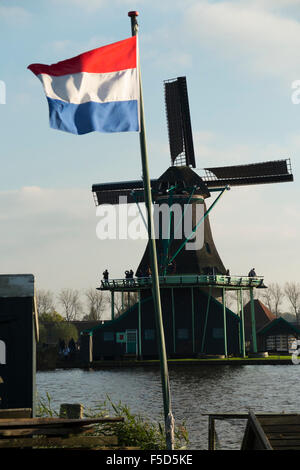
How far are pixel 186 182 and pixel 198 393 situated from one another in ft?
83.8

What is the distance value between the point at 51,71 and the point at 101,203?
49145mm

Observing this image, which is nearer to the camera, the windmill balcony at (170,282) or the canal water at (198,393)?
the canal water at (198,393)

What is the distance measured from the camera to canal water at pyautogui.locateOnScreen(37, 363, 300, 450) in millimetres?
19891

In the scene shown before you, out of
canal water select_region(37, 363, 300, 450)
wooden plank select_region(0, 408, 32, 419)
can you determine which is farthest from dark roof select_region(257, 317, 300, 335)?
wooden plank select_region(0, 408, 32, 419)

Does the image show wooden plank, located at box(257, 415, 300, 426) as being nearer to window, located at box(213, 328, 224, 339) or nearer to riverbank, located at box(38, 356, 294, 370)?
riverbank, located at box(38, 356, 294, 370)

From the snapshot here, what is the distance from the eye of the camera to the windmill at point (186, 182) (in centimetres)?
5297

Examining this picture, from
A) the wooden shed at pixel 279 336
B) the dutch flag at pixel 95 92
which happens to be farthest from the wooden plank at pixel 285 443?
the wooden shed at pixel 279 336

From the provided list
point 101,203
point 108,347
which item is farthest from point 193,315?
point 101,203

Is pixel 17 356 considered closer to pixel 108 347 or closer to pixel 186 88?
pixel 108 347

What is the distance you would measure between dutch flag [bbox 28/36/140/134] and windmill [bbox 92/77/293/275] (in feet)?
134

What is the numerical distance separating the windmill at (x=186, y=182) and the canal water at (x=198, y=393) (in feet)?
33.8

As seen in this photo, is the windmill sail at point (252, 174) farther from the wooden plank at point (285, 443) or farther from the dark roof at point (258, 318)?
the wooden plank at point (285, 443)

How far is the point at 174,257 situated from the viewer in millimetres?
52750

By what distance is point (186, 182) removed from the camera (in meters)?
52.9
